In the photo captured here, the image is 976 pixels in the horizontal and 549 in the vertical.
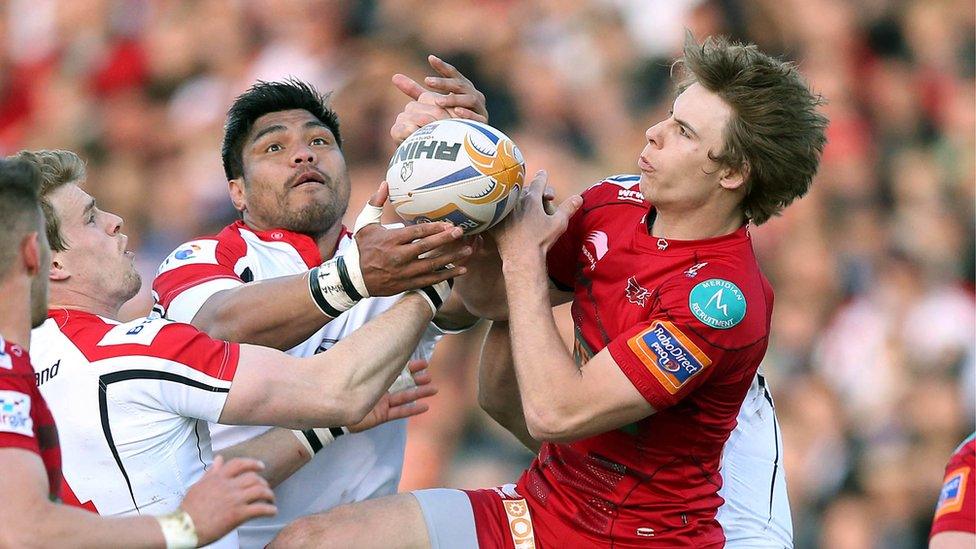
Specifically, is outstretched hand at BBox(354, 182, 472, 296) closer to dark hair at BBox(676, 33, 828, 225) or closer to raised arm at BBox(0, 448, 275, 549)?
dark hair at BBox(676, 33, 828, 225)

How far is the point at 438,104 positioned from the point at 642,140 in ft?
16.4

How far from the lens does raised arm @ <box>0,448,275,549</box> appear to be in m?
3.36

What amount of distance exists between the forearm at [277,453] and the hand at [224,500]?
1.39 meters

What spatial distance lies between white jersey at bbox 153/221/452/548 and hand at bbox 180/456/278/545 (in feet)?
5.61

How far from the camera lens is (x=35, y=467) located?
136 inches

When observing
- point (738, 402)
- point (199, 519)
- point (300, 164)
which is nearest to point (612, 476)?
point (738, 402)

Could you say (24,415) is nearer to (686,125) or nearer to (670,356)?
(670,356)

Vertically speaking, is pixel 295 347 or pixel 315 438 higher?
pixel 295 347

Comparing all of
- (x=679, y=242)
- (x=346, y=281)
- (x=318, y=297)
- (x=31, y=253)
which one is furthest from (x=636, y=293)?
(x=31, y=253)

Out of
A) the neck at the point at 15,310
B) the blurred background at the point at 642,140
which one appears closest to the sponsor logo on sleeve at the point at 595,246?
the neck at the point at 15,310

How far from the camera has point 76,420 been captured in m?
4.26

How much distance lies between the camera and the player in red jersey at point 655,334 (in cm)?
438

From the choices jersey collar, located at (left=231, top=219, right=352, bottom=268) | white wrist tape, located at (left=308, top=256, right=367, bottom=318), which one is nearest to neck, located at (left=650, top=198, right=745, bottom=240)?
white wrist tape, located at (left=308, top=256, right=367, bottom=318)

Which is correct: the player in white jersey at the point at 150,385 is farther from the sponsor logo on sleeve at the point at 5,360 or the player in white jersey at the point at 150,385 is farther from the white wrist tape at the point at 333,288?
the sponsor logo on sleeve at the point at 5,360
